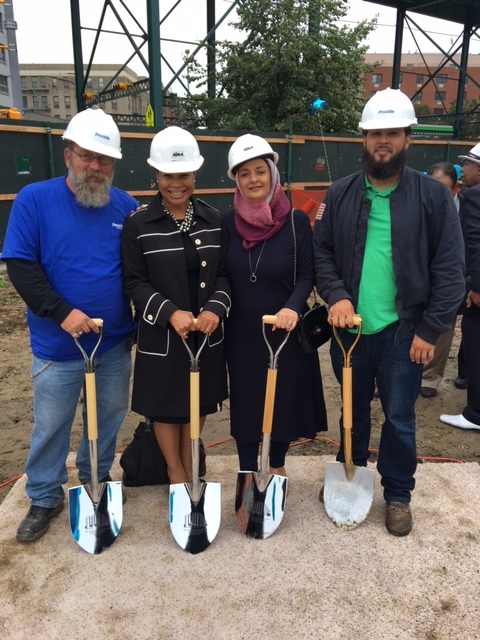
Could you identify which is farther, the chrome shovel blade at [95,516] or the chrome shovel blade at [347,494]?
the chrome shovel blade at [347,494]

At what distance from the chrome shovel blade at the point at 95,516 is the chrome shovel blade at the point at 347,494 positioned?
1149mm

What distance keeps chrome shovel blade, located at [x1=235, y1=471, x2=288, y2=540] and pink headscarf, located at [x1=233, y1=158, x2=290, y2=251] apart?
4.06 ft

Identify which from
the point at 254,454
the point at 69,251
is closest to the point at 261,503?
the point at 254,454

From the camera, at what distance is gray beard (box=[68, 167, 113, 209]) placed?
2500mm

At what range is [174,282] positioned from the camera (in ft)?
8.53

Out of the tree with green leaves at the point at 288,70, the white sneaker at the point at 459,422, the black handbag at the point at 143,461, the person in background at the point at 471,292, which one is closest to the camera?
the black handbag at the point at 143,461

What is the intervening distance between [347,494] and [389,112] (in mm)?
2007

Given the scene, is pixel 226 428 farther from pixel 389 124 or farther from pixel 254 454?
pixel 389 124

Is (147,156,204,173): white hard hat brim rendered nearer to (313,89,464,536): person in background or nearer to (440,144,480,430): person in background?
(313,89,464,536): person in background

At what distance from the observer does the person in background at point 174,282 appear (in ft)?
8.30

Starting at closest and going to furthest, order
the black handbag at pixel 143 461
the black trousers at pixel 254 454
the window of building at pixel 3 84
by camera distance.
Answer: the black trousers at pixel 254 454
the black handbag at pixel 143 461
the window of building at pixel 3 84

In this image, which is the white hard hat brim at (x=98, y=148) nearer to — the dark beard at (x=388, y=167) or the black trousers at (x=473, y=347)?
the dark beard at (x=388, y=167)

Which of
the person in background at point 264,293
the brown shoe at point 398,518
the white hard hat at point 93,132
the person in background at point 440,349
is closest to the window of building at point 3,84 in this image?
the person in background at point 440,349

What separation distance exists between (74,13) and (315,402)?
1690 centimetres
